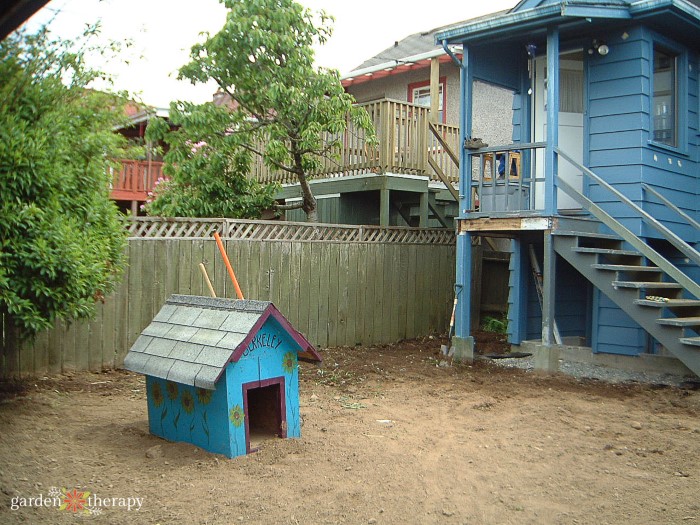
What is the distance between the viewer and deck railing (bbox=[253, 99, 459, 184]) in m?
11.7

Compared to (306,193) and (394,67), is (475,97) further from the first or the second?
(306,193)

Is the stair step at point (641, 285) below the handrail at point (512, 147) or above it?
below

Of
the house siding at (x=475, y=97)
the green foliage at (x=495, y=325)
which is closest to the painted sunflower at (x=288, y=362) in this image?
the green foliage at (x=495, y=325)

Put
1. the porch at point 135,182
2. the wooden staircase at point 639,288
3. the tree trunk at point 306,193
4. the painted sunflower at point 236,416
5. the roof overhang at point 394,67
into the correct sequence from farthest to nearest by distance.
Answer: the porch at point 135,182 < the roof overhang at point 394,67 < the tree trunk at point 306,193 < the wooden staircase at point 639,288 < the painted sunflower at point 236,416

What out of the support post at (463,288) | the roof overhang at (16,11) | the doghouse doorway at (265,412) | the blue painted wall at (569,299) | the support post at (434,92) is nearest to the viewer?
the roof overhang at (16,11)

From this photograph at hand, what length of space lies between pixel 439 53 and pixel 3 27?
1195 cm

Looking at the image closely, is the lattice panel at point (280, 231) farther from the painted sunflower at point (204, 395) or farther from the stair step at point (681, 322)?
the stair step at point (681, 322)

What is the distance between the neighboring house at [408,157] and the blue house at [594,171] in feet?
6.91

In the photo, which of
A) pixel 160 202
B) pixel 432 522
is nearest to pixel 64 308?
pixel 432 522

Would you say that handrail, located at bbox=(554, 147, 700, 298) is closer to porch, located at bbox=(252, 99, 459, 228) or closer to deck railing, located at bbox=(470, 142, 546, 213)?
deck railing, located at bbox=(470, 142, 546, 213)

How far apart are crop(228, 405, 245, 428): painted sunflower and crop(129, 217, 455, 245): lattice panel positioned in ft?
12.5

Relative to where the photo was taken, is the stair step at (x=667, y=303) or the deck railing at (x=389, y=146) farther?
the deck railing at (x=389, y=146)

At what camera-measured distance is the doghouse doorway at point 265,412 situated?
5144mm

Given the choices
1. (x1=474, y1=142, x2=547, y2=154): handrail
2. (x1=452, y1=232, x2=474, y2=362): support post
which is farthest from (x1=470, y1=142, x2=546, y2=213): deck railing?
(x1=452, y1=232, x2=474, y2=362): support post
